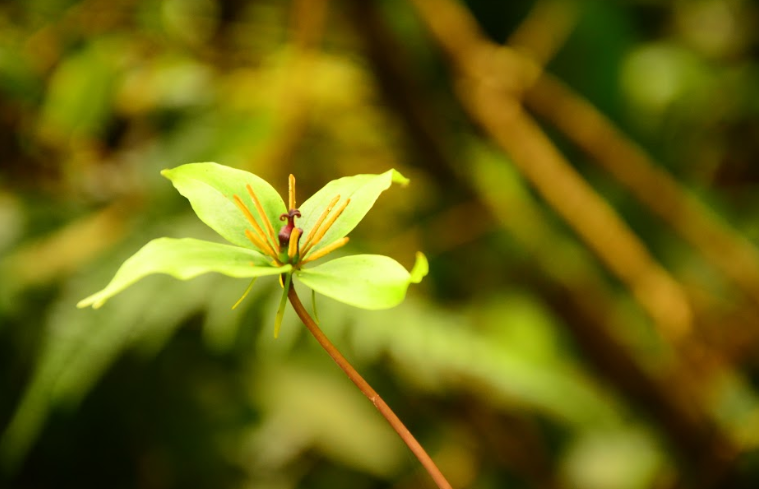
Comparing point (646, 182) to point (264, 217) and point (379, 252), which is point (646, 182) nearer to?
point (379, 252)

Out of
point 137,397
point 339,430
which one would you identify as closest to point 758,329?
point 339,430

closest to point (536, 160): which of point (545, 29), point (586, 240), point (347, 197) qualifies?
point (586, 240)

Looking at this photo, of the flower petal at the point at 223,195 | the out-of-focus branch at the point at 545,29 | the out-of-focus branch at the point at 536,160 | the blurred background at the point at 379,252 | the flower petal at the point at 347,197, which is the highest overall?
the flower petal at the point at 347,197

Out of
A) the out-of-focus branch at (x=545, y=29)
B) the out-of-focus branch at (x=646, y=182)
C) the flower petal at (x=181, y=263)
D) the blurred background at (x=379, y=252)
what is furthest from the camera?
the out-of-focus branch at (x=545, y=29)

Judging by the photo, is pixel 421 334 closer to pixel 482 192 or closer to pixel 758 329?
pixel 482 192

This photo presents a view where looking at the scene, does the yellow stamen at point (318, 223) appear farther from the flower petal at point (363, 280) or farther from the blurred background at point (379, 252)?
the blurred background at point (379, 252)

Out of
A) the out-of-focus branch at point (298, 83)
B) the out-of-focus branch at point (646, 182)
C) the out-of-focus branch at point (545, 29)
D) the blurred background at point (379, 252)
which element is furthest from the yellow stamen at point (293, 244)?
the out-of-focus branch at point (545, 29)
